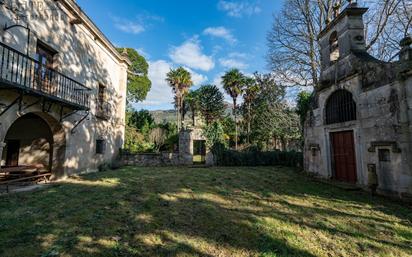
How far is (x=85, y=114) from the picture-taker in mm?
10641

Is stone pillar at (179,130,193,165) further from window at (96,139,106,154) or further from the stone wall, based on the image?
window at (96,139,106,154)

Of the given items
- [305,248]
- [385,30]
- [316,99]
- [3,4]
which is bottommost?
[305,248]

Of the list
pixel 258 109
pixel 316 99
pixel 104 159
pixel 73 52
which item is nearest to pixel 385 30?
pixel 316 99

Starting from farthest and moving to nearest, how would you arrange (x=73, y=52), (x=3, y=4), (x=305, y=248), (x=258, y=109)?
(x=258, y=109)
(x=73, y=52)
(x=3, y=4)
(x=305, y=248)

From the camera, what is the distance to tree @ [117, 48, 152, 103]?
2603 cm

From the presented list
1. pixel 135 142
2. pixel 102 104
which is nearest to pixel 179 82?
pixel 135 142

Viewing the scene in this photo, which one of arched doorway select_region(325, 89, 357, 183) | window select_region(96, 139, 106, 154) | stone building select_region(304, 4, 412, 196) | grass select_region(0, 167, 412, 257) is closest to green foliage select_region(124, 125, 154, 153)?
window select_region(96, 139, 106, 154)

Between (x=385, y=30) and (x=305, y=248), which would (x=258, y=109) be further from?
(x=305, y=248)

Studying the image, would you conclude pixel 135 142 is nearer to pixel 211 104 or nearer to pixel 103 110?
pixel 103 110

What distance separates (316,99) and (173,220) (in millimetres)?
9293

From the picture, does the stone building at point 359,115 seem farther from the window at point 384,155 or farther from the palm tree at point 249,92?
the palm tree at point 249,92

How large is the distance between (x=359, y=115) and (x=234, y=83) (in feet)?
68.4

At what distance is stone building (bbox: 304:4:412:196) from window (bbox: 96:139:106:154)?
1182 centimetres

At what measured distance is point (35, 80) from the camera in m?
7.60
